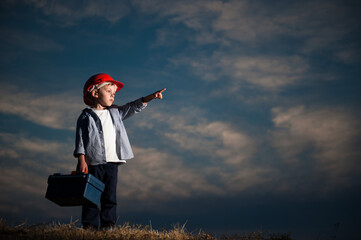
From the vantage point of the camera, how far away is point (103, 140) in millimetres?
6457

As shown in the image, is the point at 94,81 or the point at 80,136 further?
the point at 94,81

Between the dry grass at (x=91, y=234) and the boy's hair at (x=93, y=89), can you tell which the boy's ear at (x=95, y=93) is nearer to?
the boy's hair at (x=93, y=89)

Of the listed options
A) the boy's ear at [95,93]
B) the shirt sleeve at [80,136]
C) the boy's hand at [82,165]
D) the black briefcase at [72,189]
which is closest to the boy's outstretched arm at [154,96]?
the boy's ear at [95,93]

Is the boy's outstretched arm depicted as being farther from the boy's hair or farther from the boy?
the boy's hair

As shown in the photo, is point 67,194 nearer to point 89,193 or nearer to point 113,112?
point 89,193

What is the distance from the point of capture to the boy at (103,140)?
20.6ft

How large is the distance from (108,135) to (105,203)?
1119 millimetres

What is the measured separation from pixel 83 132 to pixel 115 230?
1.69 meters

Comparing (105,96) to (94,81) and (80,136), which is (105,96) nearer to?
(94,81)

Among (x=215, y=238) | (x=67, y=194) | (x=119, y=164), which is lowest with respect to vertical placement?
(x=215, y=238)

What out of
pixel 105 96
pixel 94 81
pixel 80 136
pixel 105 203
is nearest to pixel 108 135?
pixel 80 136

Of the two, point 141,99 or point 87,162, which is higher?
point 141,99

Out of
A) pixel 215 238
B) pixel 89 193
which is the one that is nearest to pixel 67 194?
pixel 89 193

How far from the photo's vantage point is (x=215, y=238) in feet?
19.1
